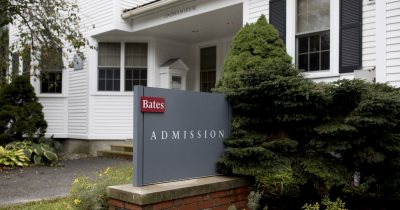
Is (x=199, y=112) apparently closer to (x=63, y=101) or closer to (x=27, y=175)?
(x=27, y=175)

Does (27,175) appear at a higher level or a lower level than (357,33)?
lower

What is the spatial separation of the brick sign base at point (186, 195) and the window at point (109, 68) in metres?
8.77

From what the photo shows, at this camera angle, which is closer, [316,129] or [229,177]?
[316,129]

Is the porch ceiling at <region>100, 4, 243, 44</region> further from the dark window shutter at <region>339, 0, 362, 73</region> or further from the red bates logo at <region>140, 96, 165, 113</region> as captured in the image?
the red bates logo at <region>140, 96, 165, 113</region>

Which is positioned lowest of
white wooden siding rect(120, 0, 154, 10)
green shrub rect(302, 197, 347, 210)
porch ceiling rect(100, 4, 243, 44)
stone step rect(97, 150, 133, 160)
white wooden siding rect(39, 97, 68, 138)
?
stone step rect(97, 150, 133, 160)

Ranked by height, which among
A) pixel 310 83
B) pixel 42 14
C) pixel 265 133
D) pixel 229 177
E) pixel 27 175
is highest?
pixel 42 14

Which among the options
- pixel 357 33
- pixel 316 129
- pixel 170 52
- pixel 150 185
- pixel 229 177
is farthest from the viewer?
pixel 170 52

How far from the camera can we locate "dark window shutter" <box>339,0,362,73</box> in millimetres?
7379

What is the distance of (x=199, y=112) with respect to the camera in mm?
4625

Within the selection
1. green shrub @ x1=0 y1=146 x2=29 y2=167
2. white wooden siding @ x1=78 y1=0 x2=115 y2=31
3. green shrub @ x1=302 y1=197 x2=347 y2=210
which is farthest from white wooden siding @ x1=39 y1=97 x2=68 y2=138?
green shrub @ x1=302 y1=197 x2=347 y2=210

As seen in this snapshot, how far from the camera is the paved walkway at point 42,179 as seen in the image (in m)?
6.95

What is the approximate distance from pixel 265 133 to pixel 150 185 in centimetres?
152

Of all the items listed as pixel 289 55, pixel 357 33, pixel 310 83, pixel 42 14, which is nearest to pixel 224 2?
pixel 289 55

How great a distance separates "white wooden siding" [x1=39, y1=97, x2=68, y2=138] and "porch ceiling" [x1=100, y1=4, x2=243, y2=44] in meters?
2.94
